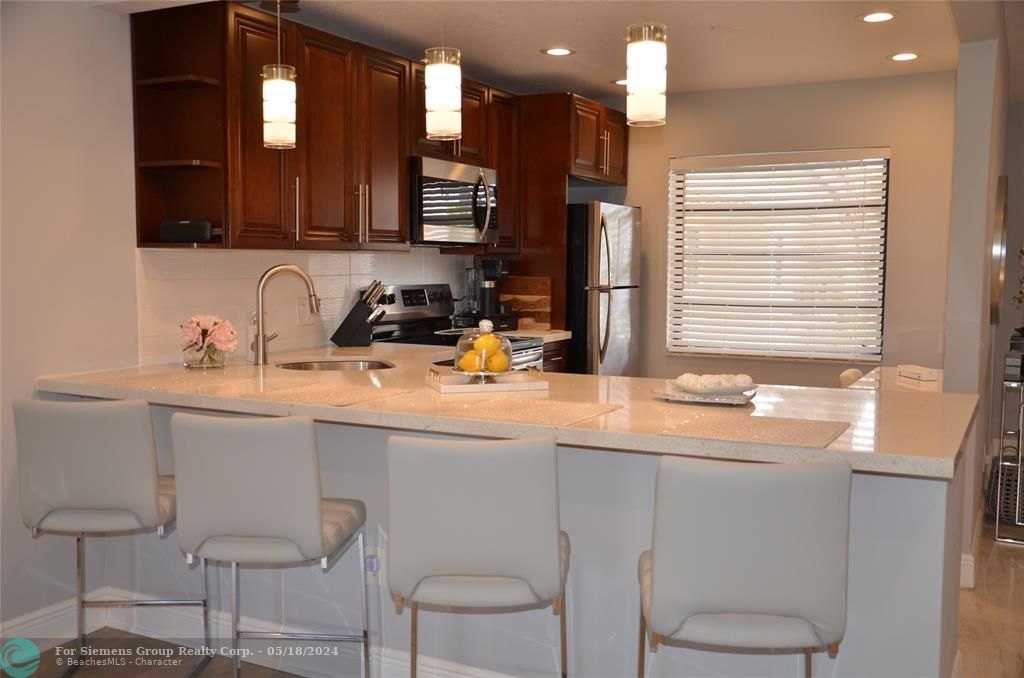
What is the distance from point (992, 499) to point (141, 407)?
429 cm

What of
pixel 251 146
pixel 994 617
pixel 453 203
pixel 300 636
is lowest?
pixel 994 617

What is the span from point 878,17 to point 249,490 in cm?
334

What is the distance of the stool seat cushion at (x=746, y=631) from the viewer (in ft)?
Answer: 6.45

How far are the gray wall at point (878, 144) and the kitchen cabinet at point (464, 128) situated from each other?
1.44 m

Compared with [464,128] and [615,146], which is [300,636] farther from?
[615,146]

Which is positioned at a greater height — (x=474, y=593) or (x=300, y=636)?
(x=474, y=593)

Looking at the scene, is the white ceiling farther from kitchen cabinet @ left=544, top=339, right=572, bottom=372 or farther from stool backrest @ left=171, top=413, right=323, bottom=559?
stool backrest @ left=171, top=413, right=323, bottom=559

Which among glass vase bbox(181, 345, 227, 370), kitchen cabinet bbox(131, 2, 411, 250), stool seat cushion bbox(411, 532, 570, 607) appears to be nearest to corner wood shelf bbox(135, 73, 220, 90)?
kitchen cabinet bbox(131, 2, 411, 250)

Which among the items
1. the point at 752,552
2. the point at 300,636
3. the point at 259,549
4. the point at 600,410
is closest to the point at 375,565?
the point at 300,636

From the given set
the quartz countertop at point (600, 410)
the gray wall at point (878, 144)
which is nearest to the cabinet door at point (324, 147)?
the quartz countertop at point (600, 410)

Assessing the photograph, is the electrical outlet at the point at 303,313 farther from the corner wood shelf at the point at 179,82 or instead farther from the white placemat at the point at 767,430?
the white placemat at the point at 767,430

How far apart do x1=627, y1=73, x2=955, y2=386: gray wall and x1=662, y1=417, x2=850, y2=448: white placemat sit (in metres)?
3.32

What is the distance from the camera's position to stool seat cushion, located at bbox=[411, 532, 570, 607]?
7.10 ft

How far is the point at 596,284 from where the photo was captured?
539 cm
